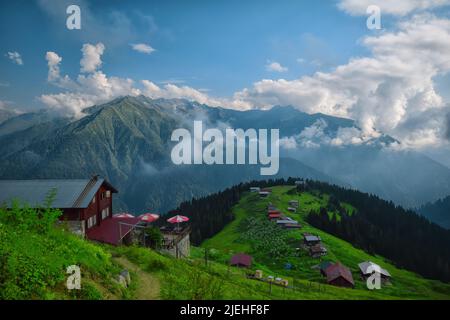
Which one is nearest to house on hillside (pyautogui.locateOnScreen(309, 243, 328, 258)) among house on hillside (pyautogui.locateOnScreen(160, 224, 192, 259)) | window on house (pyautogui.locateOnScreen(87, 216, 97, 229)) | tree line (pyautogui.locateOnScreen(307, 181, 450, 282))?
tree line (pyautogui.locateOnScreen(307, 181, 450, 282))

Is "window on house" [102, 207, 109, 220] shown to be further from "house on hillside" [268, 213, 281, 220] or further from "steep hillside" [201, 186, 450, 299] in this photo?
"house on hillside" [268, 213, 281, 220]

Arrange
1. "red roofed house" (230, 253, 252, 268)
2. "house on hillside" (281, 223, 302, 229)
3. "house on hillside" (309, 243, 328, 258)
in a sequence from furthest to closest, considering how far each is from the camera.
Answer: "house on hillside" (281, 223, 302, 229), "house on hillside" (309, 243, 328, 258), "red roofed house" (230, 253, 252, 268)

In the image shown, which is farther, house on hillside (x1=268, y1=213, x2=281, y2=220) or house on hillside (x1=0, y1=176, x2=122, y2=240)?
house on hillside (x1=268, y1=213, x2=281, y2=220)

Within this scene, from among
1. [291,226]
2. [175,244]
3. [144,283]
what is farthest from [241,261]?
[144,283]

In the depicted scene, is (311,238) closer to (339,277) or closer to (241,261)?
(339,277)

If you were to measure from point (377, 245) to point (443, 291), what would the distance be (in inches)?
1492

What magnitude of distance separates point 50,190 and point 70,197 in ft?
7.30

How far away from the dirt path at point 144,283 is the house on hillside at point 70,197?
14811mm

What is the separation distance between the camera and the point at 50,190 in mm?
39344

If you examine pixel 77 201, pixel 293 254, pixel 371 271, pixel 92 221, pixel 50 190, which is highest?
pixel 50 190

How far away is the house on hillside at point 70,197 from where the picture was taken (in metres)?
38.2

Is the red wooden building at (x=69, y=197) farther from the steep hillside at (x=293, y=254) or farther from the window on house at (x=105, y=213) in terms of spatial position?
the steep hillside at (x=293, y=254)

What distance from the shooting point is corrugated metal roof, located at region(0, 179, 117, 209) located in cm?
3797
